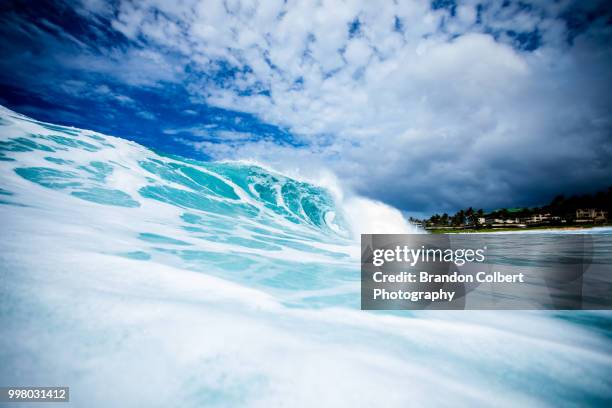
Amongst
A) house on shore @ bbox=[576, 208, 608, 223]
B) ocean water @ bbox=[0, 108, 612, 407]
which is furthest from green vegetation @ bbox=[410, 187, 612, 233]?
ocean water @ bbox=[0, 108, 612, 407]

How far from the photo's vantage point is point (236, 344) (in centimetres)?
254

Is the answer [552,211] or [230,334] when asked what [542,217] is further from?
[230,334]

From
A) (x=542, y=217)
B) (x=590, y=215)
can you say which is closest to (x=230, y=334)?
(x=590, y=215)

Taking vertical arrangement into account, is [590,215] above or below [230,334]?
above

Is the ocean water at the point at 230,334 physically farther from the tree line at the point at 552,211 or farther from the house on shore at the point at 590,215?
the house on shore at the point at 590,215

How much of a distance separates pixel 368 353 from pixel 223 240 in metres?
5.49

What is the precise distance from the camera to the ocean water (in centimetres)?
205

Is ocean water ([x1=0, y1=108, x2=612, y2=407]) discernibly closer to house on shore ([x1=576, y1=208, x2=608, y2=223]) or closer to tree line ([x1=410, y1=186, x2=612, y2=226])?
tree line ([x1=410, y1=186, x2=612, y2=226])

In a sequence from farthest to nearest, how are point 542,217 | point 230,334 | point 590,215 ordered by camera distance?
1. point 542,217
2. point 590,215
3. point 230,334

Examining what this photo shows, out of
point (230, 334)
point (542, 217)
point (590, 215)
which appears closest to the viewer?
point (230, 334)

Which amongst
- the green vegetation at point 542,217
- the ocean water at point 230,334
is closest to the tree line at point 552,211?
the green vegetation at point 542,217

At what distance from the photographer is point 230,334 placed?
270cm

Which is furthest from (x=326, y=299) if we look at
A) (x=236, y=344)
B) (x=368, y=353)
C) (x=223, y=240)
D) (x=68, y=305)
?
(x=223, y=240)

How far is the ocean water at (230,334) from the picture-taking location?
205cm
